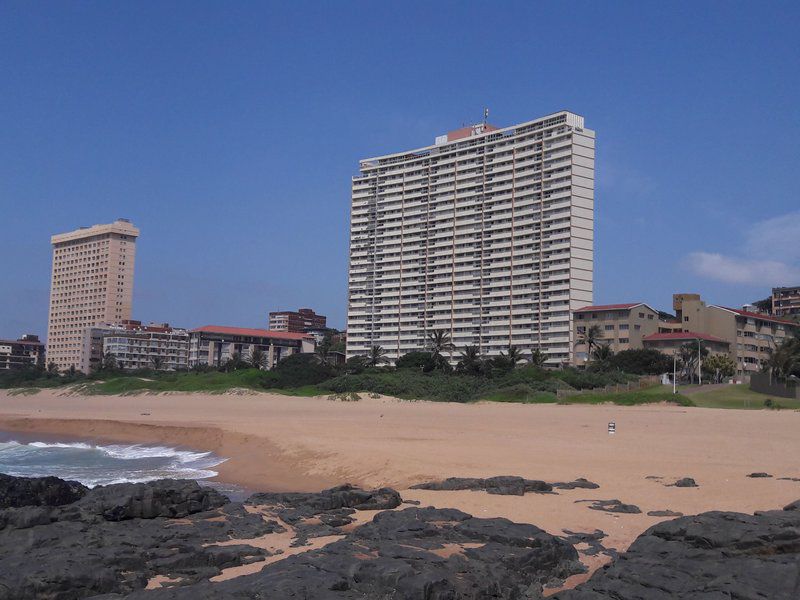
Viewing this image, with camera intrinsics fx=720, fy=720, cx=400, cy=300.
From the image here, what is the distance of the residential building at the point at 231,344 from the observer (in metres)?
150

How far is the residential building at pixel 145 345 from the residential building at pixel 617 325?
8636 centimetres

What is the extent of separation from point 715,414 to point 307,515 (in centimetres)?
2959

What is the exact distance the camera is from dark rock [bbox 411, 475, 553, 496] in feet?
49.1

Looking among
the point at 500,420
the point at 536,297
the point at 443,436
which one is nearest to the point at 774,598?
the point at 443,436

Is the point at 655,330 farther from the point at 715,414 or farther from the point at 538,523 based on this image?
the point at 538,523

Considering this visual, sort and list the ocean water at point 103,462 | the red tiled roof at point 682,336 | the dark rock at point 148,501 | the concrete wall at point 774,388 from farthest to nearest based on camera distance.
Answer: the red tiled roof at point 682,336 < the concrete wall at point 774,388 < the ocean water at point 103,462 < the dark rock at point 148,501

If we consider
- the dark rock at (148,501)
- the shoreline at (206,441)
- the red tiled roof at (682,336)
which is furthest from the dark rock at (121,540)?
the red tiled roof at (682,336)

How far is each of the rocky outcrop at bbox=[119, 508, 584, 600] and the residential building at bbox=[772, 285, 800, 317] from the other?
158 m

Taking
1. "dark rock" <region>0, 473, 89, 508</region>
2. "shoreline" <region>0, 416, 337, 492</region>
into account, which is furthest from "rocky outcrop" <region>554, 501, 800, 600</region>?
"shoreline" <region>0, 416, 337, 492</region>

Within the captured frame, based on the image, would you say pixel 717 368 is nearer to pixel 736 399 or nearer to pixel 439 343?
pixel 736 399

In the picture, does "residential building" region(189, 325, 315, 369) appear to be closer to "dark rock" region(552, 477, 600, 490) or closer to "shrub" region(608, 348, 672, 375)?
"shrub" region(608, 348, 672, 375)

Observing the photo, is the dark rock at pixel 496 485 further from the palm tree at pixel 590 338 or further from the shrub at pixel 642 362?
the palm tree at pixel 590 338

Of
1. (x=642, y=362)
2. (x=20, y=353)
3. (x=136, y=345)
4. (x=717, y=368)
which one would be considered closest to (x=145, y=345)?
(x=136, y=345)

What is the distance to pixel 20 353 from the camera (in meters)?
188
